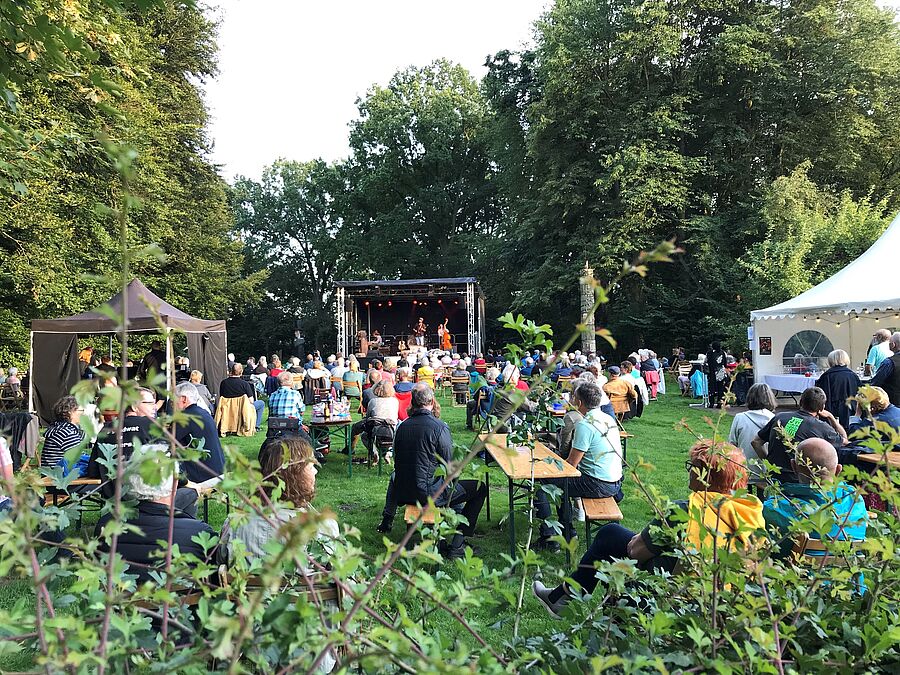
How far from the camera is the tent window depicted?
13.5 meters

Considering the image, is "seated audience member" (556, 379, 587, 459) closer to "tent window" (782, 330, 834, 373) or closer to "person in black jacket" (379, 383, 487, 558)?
"person in black jacket" (379, 383, 487, 558)

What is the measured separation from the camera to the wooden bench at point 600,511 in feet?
14.1

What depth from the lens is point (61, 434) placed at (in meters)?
4.77

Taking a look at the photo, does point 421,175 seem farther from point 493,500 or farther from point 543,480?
point 543,480

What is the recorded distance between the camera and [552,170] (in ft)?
78.1

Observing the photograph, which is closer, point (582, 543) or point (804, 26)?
point (582, 543)

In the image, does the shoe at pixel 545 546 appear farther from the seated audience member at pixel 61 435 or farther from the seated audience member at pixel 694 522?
the seated audience member at pixel 61 435

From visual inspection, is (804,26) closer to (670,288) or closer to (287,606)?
(670,288)

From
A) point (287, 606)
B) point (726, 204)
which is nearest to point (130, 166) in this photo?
point (287, 606)

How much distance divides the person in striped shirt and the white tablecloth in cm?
1190

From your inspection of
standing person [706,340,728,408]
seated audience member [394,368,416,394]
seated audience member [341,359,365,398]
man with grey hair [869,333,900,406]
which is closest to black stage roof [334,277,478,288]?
standing person [706,340,728,408]

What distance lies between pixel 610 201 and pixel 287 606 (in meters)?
24.2

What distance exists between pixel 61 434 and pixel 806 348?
13.8 meters

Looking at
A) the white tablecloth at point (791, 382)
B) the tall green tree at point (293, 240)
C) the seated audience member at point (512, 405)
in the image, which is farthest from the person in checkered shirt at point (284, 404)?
the tall green tree at point (293, 240)
